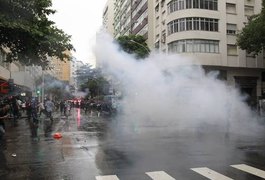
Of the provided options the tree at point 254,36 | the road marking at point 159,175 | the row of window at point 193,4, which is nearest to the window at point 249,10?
the row of window at point 193,4

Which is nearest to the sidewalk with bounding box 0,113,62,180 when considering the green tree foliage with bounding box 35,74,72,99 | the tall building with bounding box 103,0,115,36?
the green tree foliage with bounding box 35,74,72,99

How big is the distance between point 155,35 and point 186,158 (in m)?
46.8

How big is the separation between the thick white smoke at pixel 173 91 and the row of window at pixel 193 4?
15.8 meters

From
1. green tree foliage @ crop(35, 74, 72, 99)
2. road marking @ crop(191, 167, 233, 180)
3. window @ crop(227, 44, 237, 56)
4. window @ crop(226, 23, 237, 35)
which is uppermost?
window @ crop(226, 23, 237, 35)

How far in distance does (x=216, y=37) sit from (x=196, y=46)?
2975 mm

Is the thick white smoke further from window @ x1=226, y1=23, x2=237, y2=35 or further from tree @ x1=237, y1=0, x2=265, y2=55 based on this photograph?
window @ x1=226, y1=23, x2=237, y2=35

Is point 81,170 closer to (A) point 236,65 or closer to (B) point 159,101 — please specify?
(B) point 159,101

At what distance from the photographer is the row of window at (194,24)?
46812 millimetres

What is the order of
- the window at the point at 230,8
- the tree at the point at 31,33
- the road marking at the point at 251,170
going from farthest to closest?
the window at the point at 230,8, the tree at the point at 31,33, the road marking at the point at 251,170

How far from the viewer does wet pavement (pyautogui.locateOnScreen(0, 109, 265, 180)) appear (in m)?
9.94

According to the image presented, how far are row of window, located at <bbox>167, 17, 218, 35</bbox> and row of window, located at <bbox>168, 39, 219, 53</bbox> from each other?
1.38m

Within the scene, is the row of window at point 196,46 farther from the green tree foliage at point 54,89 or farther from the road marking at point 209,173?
the road marking at point 209,173

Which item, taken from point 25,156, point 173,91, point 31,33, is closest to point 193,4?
point 173,91

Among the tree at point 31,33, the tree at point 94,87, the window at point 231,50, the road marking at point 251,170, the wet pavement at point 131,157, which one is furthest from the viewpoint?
the tree at point 94,87
